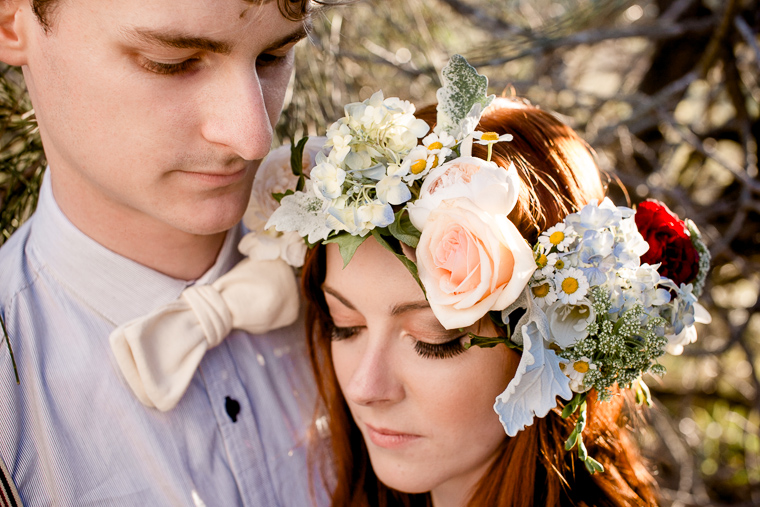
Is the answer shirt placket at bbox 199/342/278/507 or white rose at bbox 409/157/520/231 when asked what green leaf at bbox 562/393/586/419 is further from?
shirt placket at bbox 199/342/278/507

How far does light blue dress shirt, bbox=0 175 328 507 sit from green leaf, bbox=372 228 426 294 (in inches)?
23.2

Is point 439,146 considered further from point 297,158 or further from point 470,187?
point 297,158

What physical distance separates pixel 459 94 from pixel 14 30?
1.01 meters

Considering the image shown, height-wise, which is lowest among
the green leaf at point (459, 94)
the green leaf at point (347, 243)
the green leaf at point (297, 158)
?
the green leaf at point (347, 243)

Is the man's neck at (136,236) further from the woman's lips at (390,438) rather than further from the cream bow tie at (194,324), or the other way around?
the woman's lips at (390,438)

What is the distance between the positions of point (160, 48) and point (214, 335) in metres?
0.73

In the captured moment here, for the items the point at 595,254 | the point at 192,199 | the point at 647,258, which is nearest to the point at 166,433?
the point at 192,199

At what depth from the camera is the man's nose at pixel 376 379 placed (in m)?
1.44

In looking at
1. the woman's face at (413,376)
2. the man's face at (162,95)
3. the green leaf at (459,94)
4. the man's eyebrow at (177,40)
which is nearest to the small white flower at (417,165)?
the green leaf at (459,94)

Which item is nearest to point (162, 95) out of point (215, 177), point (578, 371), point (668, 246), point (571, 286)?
point (215, 177)

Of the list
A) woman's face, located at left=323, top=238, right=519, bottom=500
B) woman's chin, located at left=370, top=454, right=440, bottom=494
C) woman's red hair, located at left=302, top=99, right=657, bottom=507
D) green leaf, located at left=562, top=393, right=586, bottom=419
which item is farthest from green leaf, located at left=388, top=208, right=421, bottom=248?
woman's chin, located at left=370, top=454, right=440, bottom=494

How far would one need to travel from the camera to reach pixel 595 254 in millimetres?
1273

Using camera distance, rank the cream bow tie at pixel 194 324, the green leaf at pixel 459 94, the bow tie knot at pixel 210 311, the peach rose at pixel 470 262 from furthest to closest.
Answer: the bow tie knot at pixel 210 311
the cream bow tie at pixel 194 324
the green leaf at pixel 459 94
the peach rose at pixel 470 262

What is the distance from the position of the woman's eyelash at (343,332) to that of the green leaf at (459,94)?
0.57 meters
